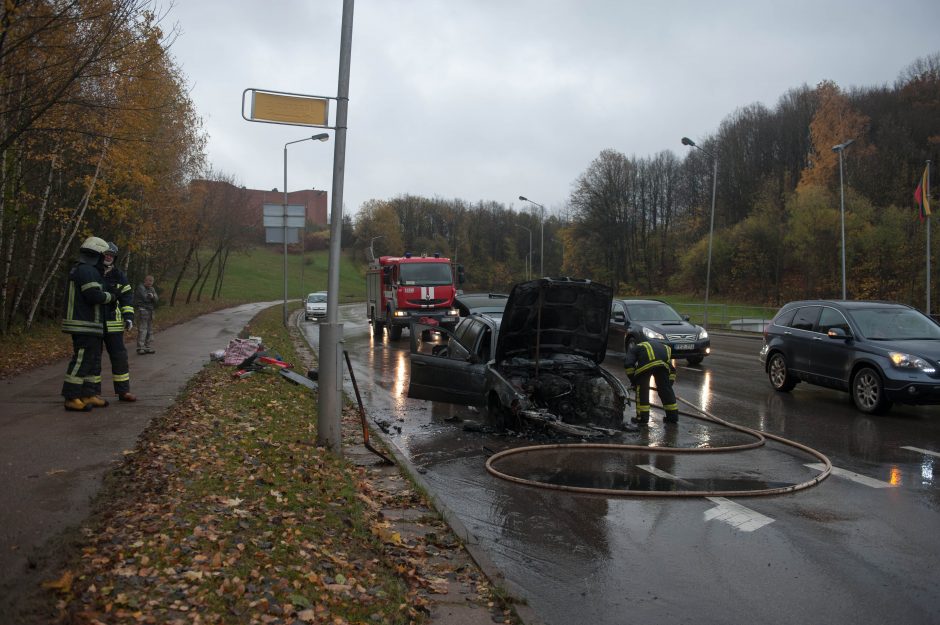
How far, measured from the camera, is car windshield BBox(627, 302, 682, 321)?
18.7m

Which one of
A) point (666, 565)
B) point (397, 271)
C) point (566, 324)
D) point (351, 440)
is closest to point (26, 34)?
point (351, 440)

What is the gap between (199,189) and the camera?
37.8m

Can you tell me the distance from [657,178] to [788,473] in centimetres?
7311

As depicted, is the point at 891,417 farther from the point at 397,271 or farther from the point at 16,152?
the point at 16,152

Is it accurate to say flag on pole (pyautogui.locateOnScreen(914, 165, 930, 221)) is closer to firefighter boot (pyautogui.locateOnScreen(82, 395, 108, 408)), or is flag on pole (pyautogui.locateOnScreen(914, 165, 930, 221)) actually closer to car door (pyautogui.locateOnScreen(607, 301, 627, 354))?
car door (pyautogui.locateOnScreen(607, 301, 627, 354))

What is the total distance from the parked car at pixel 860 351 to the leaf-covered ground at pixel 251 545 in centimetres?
768

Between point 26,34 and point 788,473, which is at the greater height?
point 26,34

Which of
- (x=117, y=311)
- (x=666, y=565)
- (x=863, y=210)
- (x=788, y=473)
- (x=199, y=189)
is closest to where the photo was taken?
(x=666, y=565)

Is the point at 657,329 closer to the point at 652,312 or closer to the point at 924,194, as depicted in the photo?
the point at 652,312

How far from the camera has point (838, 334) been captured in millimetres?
11328

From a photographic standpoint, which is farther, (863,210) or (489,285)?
(489,285)

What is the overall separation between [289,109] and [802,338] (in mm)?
9584

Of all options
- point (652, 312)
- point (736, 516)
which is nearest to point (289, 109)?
point (736, 516)

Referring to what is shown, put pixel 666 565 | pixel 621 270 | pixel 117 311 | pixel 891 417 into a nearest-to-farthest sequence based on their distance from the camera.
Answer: pixel 666 565 < pixel 117 311 < pixel 891 417 < pixel 621 270
